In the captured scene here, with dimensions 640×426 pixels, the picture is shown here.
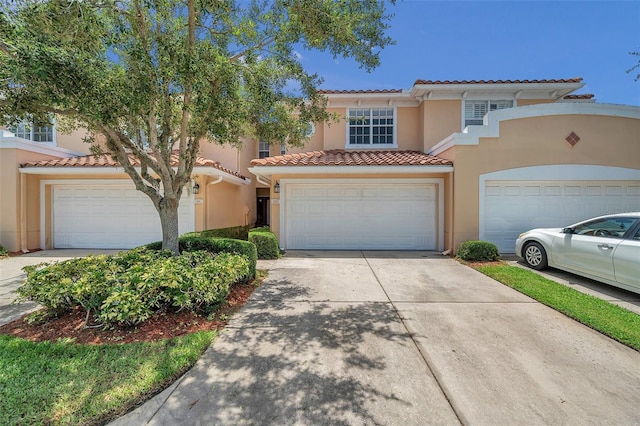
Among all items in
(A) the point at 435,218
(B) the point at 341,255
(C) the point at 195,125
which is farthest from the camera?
(A) the point at 435,218

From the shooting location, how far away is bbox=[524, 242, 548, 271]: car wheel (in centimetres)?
707

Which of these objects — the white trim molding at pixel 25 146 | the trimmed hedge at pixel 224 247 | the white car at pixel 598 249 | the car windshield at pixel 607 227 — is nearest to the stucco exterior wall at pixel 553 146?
the white car at pixel 598 249

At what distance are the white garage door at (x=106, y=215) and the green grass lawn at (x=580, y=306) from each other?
34.5 feet

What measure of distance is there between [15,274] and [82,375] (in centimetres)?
666

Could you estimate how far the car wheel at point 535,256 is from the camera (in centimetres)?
707

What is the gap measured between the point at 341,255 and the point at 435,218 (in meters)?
3.80

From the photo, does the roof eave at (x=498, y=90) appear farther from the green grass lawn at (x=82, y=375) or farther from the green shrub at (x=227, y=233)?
the green grass lawn at (x=82, y=375)

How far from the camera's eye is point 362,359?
3266mm

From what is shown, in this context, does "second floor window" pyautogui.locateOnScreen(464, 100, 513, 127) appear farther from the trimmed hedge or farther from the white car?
the trimmed hedge

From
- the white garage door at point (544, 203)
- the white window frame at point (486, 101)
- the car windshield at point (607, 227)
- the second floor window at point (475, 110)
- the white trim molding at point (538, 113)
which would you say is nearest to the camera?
the car windshield at point (607, 227)

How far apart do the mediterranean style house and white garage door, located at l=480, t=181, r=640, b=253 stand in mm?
33

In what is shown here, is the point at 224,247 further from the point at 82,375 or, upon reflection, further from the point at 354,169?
the point at 354,169

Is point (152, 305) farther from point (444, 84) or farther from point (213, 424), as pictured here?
point (444, 84)

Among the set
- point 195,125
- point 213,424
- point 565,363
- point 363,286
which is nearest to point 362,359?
point 213,424
